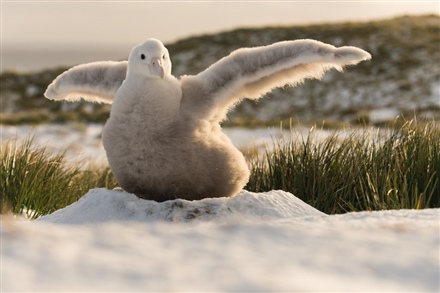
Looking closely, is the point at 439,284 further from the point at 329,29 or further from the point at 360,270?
the point at 329,29

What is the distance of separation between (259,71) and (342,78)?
106 feet

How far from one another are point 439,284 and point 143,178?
111 inches

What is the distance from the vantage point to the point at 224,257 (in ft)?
7.36

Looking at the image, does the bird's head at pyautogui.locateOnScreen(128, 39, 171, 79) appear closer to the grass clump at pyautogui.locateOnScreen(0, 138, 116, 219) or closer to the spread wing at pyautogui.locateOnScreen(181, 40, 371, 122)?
the spread wing at pyautogui.locateOnScreen(181, 40, 371, 122)

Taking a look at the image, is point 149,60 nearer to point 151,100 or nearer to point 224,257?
point 151,100

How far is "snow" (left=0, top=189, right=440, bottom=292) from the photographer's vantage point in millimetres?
1954

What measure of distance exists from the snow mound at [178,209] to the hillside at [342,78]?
16.9 m

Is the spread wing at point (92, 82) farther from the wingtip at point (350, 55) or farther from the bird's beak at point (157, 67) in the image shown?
the wingtip at point (350, 55)

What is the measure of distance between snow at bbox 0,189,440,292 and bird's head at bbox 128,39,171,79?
1.81m

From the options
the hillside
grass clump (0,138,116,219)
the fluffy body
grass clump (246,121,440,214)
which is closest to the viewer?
the fluffy body

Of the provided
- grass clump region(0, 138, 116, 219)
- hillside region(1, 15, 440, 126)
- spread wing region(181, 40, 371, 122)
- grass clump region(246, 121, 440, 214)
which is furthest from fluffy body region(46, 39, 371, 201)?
hillside region(1, 15, 440, 126)

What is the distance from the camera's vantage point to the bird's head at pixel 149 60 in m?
4.47

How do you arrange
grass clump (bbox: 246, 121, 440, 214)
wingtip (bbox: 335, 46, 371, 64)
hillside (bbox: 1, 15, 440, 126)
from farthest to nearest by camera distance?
hillside (bbox: 1, 15, 440, 126) < grass clump (bbox: 246, 121, 440, 214) < wingtip (bbox: 335, 46, 371, 64)

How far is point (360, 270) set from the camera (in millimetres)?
2158
